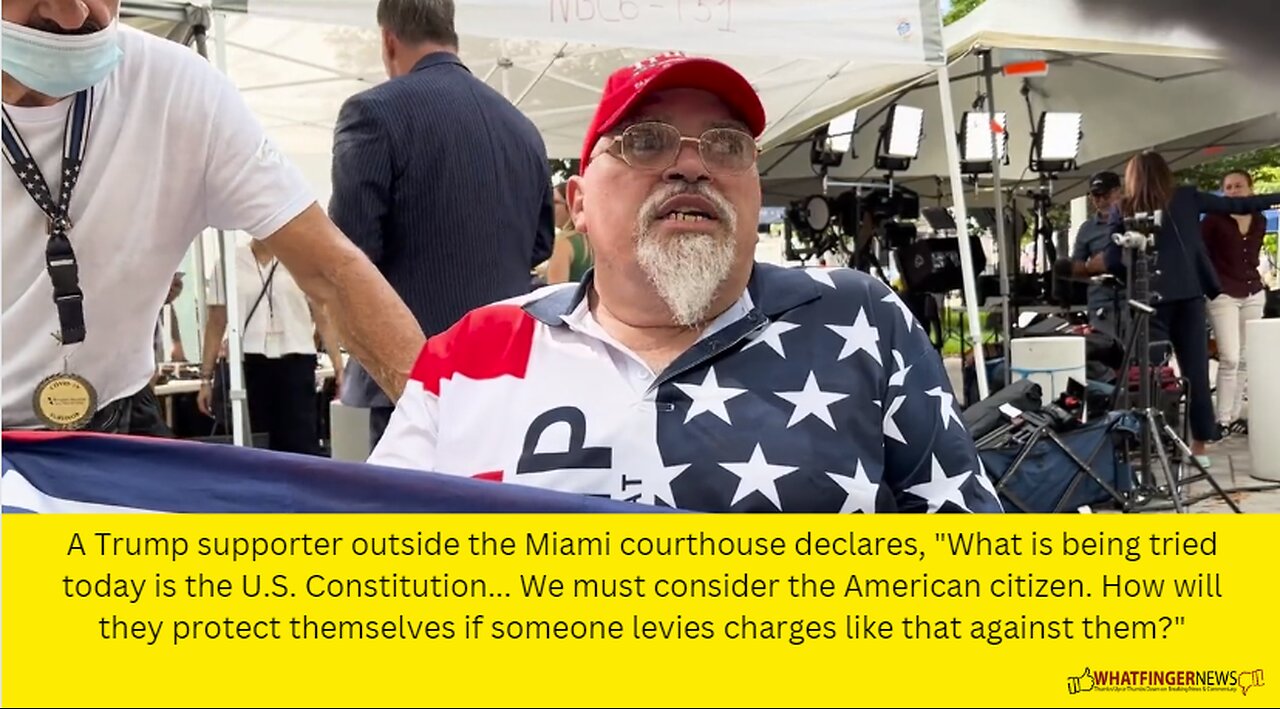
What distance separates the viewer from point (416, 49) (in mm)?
2611

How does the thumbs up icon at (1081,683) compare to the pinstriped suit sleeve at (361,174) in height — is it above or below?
below

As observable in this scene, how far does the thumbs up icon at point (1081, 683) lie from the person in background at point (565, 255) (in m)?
3.80

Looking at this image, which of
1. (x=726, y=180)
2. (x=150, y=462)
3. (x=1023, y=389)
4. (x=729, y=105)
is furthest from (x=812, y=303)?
(x=1023, y=389)

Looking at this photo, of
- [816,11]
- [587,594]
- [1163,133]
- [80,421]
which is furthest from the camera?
[1163,133]

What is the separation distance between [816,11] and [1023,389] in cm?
188

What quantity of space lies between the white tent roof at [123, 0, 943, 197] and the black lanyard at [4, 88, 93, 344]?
2.51m

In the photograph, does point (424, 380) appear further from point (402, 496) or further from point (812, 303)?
point (812, 303)

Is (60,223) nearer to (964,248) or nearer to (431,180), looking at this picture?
(431,180)

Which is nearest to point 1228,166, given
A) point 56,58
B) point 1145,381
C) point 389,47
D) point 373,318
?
point 1145,381

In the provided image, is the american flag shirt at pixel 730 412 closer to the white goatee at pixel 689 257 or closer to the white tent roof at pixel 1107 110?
the white goatee at pixel 689 257

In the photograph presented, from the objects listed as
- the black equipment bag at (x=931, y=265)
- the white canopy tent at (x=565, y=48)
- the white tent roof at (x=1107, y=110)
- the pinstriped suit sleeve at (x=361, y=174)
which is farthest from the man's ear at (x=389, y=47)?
the black equipment bag at (x=931, y=265)

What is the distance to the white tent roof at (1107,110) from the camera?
8205mm

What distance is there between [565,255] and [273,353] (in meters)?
1.45

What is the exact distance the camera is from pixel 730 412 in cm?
149
